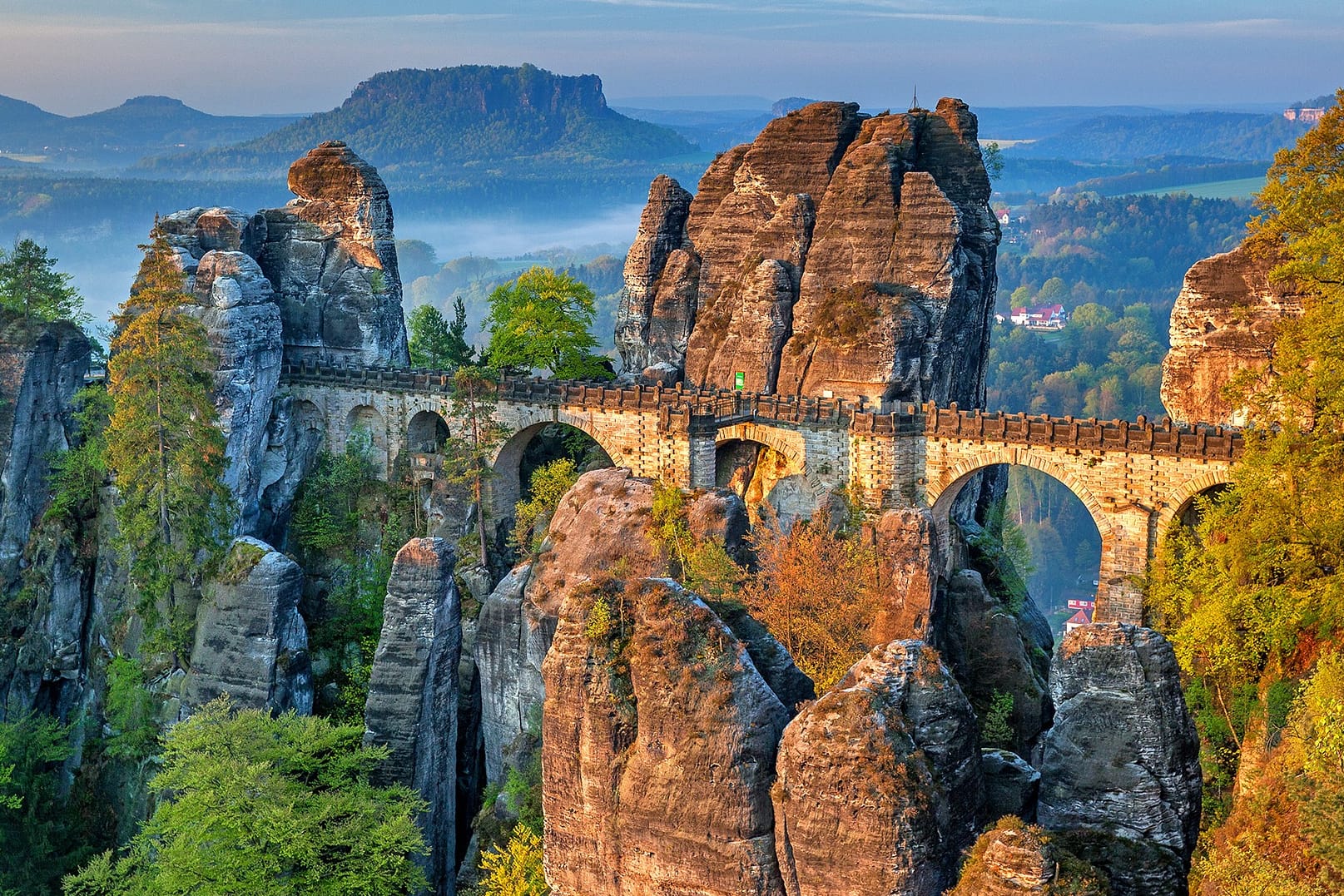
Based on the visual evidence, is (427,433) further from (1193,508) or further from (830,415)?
(1193,508)

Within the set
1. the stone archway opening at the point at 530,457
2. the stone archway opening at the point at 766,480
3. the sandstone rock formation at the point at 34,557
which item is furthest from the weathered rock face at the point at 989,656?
the sandstone rock formation at the point at 34,557

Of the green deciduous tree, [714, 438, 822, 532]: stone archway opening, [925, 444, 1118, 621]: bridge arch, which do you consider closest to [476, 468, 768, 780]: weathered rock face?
[714, 438, 822, 532]: stone archway opening

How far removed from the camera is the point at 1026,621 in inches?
1804

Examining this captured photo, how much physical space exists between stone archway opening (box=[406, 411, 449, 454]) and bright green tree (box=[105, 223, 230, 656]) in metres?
8.03

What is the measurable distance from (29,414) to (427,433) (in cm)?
1320

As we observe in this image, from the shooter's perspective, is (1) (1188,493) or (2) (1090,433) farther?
(2) (1090,433)

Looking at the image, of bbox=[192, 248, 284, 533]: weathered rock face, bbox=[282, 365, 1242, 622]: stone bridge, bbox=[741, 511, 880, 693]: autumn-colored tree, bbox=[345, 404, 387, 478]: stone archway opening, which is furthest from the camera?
bbox=[345, 404, 387, 478]: stone archway opening

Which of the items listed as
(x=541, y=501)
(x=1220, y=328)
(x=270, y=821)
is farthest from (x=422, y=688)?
(x=1220, y=328)

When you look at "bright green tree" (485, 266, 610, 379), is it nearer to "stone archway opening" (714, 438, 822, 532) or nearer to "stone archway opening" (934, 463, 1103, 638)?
"stone archway opening" (714, 438, 822, 532)

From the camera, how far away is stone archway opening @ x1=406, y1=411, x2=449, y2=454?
54.1 m

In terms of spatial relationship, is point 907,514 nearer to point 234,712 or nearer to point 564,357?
point 234,712

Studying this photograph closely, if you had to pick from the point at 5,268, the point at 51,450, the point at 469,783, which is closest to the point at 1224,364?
the point at 469,783

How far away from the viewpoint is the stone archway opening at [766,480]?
153 feet

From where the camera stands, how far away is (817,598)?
3391cm
